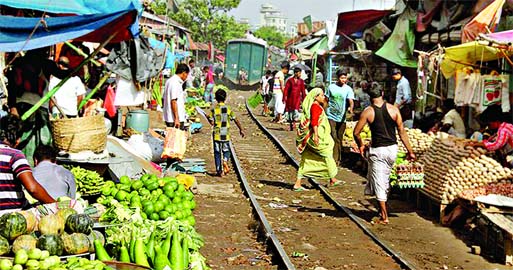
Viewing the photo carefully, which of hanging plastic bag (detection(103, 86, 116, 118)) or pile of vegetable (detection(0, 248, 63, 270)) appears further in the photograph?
hanging plastic bag (detection(103, 86, 116, 118))

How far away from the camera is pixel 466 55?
40.7 feet

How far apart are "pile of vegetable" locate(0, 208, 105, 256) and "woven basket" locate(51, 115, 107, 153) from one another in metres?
3.42

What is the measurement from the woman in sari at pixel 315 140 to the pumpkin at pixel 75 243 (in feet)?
21.8

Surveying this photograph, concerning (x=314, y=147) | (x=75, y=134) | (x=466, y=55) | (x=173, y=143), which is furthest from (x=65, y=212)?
(x=466, y=55)

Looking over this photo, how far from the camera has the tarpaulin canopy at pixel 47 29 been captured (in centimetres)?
779

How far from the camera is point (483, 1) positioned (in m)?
14.2

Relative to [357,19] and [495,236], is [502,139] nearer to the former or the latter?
[495,236]

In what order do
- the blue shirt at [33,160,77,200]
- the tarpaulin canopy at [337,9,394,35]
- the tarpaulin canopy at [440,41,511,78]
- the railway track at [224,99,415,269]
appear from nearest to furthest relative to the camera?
1. the blue shirt at [33,160,77,200]
2. the railway track at [224,99,415,269]
3. the tarpaulin canopy at [440,41,511,78]
4. the tarpaulin canopy at [337,9,394,35]

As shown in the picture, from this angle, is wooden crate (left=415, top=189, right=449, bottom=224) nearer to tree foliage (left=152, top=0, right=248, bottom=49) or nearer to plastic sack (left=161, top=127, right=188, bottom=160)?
plastic sack (left=161, top=127, right=188, bottom=160)

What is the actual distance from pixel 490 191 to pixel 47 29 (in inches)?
229

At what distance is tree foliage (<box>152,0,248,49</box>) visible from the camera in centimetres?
7188

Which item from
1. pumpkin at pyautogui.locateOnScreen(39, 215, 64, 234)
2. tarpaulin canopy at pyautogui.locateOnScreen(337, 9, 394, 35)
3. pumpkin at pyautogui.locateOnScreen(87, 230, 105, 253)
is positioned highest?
tarpaulin canopy at pyautogui.locateOnScreen(337, 9, 394, 35)

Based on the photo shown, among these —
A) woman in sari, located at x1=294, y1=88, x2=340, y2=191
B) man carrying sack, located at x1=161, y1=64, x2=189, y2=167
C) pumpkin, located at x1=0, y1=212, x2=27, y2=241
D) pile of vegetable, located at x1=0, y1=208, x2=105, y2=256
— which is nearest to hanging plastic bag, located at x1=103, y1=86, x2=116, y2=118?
man carrying sack, located at x1=161, y1=64, x2=189, y2=167

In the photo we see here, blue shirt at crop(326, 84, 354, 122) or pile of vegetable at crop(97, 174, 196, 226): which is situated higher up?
blue shirt at crop(326, 84, 354, 122)
